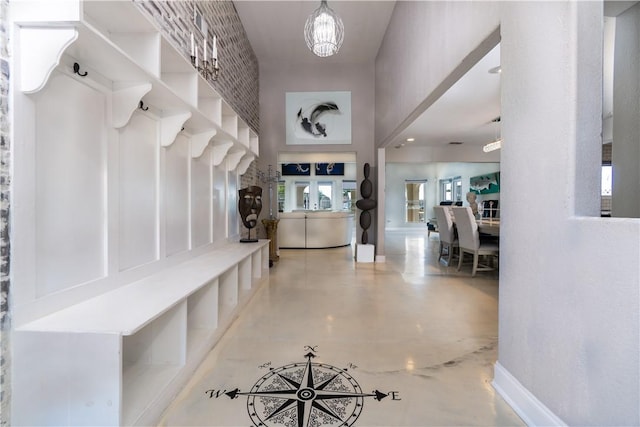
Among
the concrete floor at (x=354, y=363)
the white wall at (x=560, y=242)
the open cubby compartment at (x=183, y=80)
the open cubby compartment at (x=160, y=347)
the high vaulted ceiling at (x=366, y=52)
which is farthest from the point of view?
the high vaulted ceiling at (x=366, y=52)

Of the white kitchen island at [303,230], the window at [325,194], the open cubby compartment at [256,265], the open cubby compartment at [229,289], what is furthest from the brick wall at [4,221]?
the window at [325,194]

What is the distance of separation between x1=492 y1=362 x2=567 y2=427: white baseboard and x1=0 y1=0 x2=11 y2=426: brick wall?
210cm

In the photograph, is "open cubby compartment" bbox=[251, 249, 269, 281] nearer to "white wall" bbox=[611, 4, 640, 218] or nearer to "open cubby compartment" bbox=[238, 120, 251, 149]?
"open cubby compartment" bbox=[238, 120, 251, 149]

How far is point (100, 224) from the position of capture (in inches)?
60.4

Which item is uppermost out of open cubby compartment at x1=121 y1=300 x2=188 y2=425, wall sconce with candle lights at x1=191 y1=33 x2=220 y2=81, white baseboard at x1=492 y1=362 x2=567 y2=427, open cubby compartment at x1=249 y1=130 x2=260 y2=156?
wall sconce with candle lights at x1=191 y1=33 x2=220 y2=81

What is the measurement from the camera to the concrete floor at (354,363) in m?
1.44

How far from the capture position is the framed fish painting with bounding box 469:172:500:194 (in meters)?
9.27

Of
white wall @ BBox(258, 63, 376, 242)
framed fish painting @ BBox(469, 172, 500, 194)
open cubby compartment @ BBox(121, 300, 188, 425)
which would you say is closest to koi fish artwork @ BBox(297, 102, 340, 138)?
white wall @ BBox(258, 63, 376, 242)

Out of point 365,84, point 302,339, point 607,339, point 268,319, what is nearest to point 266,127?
point 365,84

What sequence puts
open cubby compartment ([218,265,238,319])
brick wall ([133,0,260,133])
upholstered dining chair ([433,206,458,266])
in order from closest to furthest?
brick wall ([133,0,260,133]), open cubby compartment ([218,265,238,319]), upholstered dining chair ([433,206,458,266])

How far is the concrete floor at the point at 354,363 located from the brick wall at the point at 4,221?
2.09 ft

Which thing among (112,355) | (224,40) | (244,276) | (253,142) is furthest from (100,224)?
(224,40)

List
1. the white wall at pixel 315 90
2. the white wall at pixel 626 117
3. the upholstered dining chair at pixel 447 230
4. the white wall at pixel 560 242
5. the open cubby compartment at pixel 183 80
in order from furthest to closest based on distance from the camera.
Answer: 1. the white wall at pixel 315 90
2. the upholstered dining chair at pixel 447 230
3. the open cubby compartment at pixel 183 80
4. the white wall at pixel 626 117
5. the white wall at pixel 560 242

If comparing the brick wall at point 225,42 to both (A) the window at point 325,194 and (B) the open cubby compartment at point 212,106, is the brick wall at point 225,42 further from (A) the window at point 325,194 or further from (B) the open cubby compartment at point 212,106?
(A) the window at point 325,194
